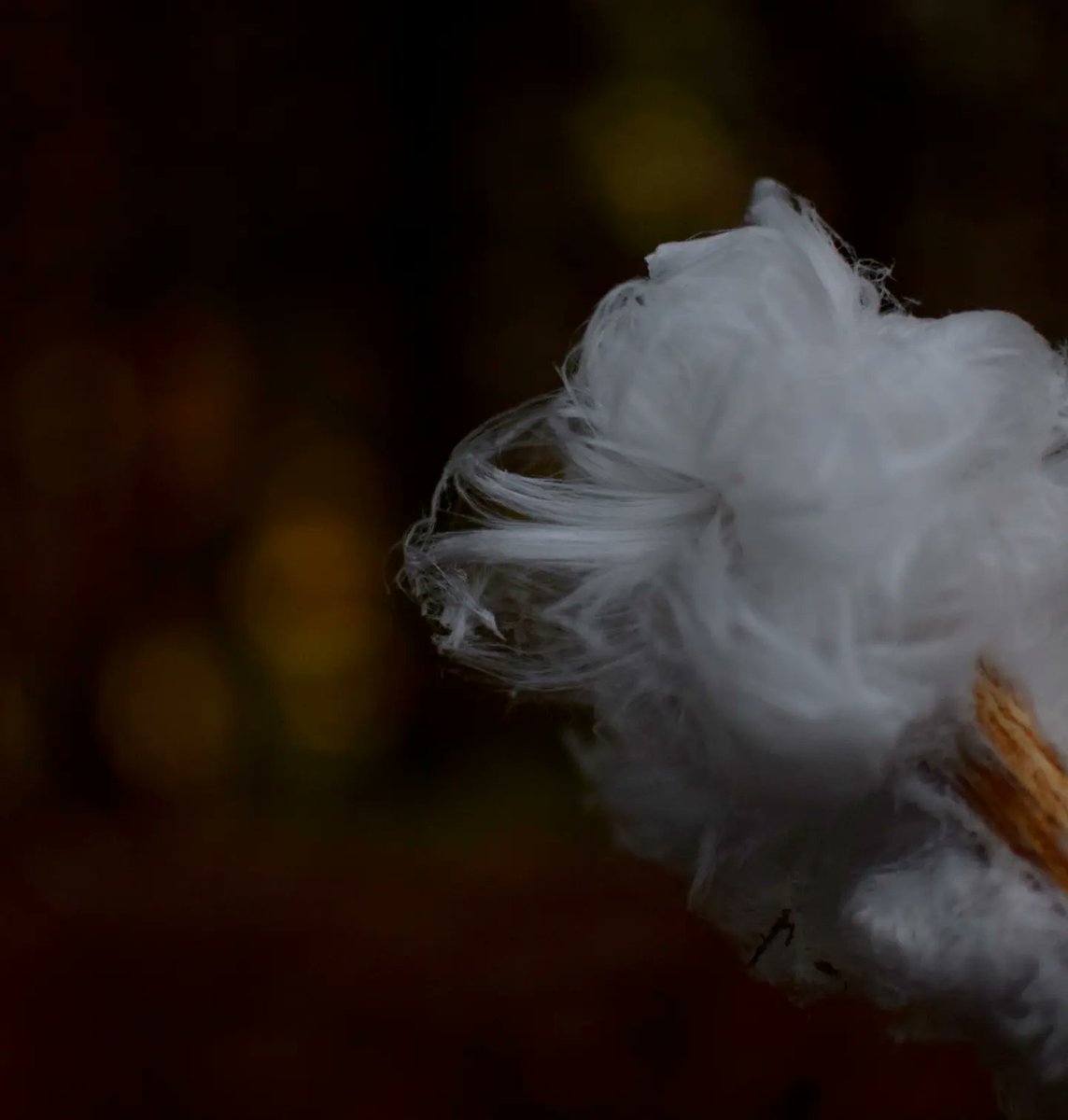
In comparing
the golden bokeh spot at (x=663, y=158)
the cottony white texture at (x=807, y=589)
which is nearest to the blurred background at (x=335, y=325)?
the golden bokeh spot at (x=663, y=158)

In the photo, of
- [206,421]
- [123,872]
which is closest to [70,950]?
[123,872]

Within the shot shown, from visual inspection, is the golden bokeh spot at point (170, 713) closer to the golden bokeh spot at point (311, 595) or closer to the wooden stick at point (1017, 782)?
the golden bokeh spot at point (311, 595)

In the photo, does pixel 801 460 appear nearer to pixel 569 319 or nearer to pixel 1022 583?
pixel 1022 583

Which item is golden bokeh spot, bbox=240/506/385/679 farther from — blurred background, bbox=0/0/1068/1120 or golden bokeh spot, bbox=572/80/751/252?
golden bokeh spot, bbox=572/80/751/252

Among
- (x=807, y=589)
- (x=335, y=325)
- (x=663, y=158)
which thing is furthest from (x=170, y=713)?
(x=807, y=589)

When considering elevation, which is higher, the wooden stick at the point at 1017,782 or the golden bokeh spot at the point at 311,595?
the wooden stick at the point at 1017,782
